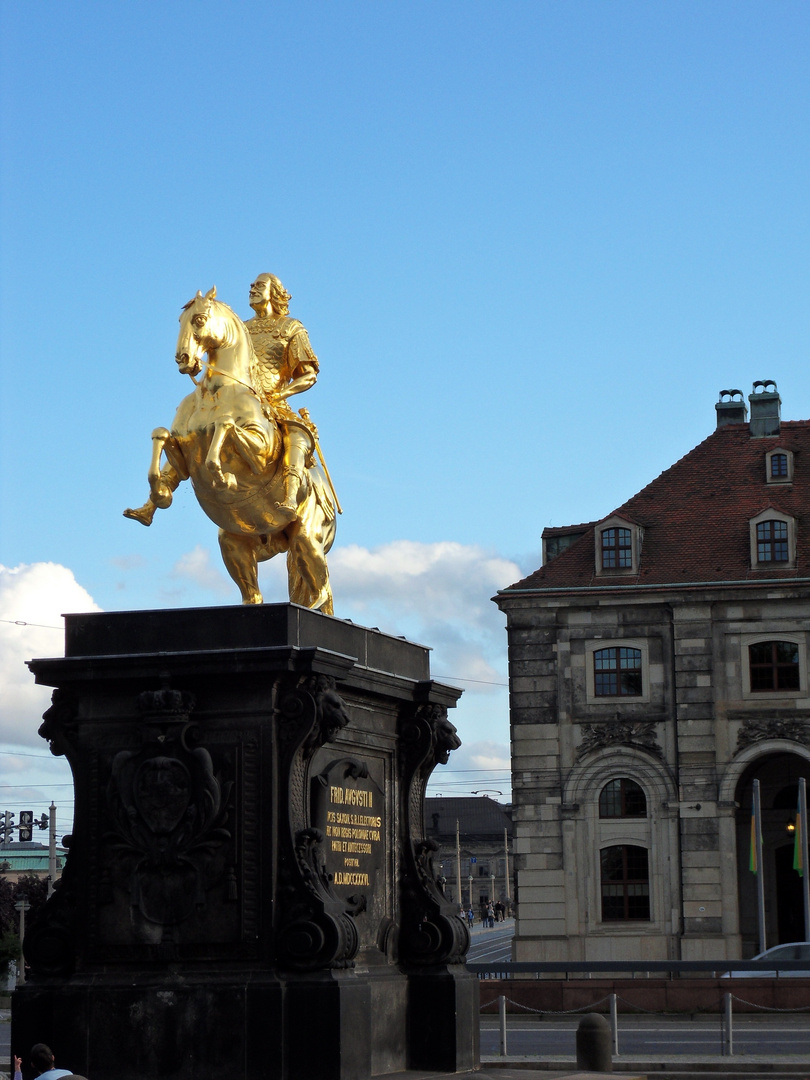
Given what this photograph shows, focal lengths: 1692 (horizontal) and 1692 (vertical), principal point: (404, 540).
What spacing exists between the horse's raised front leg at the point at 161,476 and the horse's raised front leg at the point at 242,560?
719 millimetres

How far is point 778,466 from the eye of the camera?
53.4 meters

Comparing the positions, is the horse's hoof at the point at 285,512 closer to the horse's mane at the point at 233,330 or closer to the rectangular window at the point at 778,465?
the horse's mane at the point at 233,330

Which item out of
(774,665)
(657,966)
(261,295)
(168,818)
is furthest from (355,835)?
(774,665)

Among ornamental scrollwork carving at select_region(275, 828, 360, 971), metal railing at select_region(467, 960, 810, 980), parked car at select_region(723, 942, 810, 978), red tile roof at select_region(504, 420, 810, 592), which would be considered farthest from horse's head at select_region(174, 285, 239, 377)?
red tile roof at select_region(504, 420, 810, 592)

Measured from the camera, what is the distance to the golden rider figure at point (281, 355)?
14891 millimetres

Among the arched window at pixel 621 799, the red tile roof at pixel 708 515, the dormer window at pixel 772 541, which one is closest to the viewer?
the dormer window at pixel 772 541

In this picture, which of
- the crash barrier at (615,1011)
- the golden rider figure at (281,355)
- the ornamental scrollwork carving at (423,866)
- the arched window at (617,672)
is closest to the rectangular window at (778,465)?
the arched window at (617,672)

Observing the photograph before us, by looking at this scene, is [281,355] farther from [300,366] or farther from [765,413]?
[765,413]

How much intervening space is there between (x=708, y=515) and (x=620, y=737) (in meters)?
7.65

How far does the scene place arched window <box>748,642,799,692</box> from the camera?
5025 centimetres

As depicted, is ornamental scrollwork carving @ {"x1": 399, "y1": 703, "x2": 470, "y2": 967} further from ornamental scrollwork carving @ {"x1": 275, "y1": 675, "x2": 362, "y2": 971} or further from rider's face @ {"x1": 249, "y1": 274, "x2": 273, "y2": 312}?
rider's face @ {"x1": 249, "y1": 274, "x2": 273, "y2": 312}

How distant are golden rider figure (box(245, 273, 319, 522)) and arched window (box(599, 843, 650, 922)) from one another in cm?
3729

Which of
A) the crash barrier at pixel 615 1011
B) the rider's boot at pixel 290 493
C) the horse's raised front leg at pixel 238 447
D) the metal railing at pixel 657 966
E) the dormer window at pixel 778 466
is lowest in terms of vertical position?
the crash barrier at pixel 615 1011

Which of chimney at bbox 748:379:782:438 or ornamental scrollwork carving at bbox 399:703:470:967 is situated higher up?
chimney at bbox 748:379:782:438
